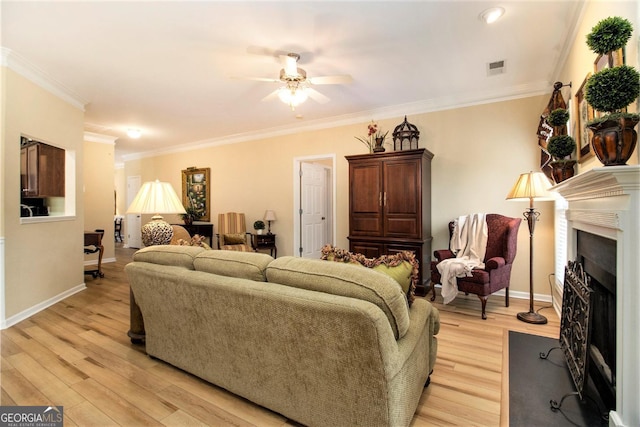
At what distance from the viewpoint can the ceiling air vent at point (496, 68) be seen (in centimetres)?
318

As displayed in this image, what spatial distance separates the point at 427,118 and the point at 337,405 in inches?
157

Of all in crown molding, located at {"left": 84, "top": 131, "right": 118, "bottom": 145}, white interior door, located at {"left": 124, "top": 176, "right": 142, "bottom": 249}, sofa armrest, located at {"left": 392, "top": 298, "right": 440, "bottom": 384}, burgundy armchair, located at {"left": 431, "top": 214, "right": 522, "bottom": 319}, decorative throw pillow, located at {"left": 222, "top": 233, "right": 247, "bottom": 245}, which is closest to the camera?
sofa armrest, located at {"left": 392, "top": 298, "right": 440, "bottom": 384}

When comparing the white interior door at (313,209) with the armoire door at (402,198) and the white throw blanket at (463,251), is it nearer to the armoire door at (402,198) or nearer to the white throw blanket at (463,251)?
the armoire door at (402,198)

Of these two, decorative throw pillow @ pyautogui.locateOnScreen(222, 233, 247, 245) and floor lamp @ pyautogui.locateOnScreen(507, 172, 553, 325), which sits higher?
floor lamp @ pyautogui.locateOnScreen(507, 172, 553, 325)

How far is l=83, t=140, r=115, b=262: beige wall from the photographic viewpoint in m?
6.01

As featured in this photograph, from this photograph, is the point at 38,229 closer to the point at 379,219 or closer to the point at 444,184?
the point at 379,219

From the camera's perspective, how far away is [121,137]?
A: 6.31 m

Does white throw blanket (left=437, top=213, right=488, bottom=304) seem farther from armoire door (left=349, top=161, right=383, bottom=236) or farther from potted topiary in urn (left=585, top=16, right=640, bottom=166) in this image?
potted topiary in urn (left=585, top=16, right=640, bottom=166)

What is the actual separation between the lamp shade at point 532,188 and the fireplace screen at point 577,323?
1.00 m

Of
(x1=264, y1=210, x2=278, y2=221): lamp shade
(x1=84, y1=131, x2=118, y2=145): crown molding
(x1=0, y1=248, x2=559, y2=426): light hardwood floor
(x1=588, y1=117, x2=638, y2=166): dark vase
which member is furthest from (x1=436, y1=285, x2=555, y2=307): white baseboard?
(x1=84, y1=131, x2=118, y2=145): crown molding

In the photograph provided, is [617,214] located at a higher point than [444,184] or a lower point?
lower

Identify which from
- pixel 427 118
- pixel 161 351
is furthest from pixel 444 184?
pixel 161 351

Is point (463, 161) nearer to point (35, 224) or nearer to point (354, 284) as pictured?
point (354, 284)

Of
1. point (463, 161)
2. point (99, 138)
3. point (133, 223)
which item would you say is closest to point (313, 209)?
point (463, 161)
